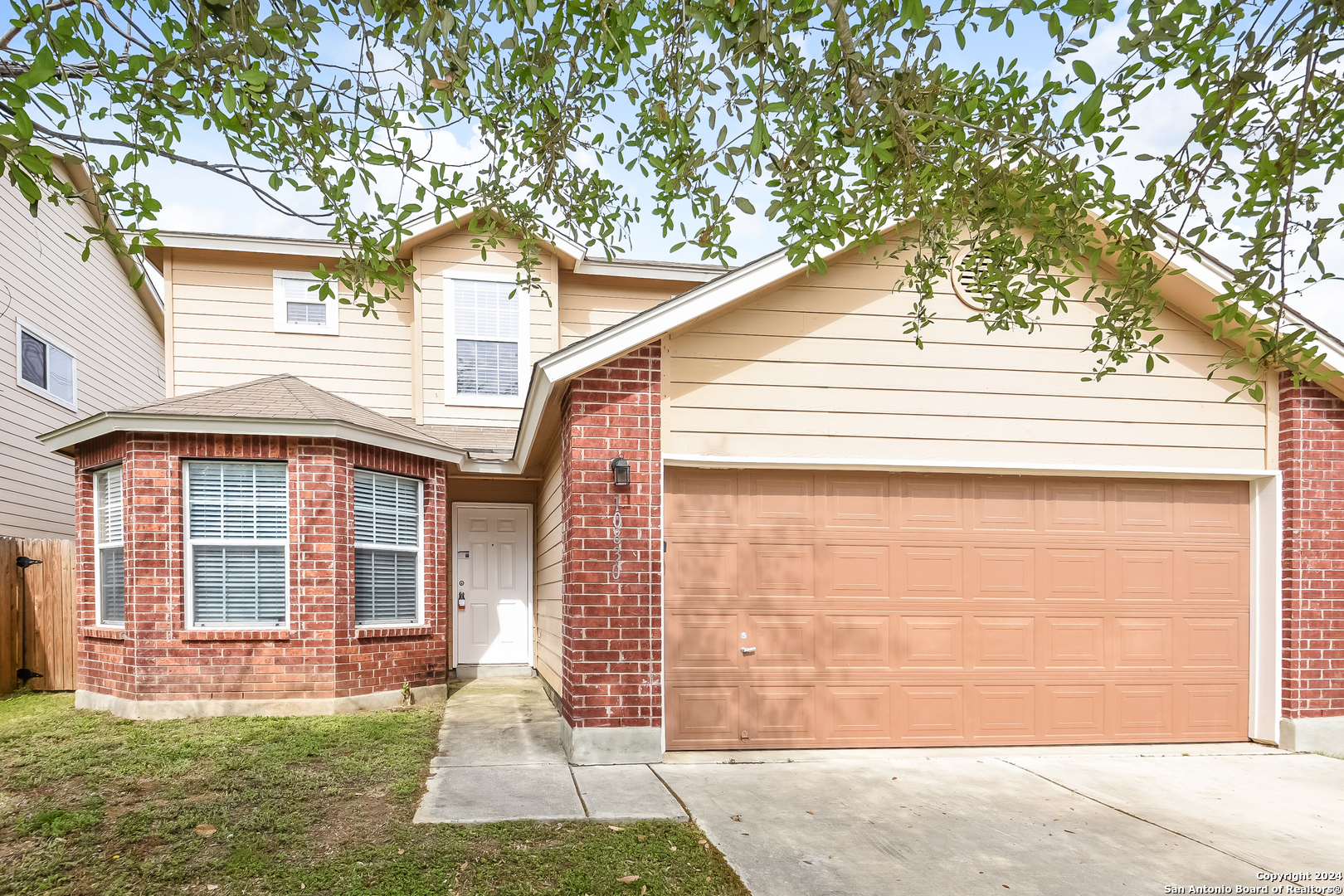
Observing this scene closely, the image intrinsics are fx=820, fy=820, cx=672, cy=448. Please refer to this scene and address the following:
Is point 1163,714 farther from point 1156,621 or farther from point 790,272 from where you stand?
point 790,272

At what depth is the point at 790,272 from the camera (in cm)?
675

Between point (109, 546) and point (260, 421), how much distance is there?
7.72 ft

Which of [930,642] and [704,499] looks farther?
[930,642]

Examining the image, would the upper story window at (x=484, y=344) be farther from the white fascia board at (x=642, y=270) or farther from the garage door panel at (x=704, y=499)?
the garage door panel at (x=704, y=499)

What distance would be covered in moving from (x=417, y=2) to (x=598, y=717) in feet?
16.4

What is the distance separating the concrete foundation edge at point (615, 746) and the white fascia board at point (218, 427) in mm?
3862

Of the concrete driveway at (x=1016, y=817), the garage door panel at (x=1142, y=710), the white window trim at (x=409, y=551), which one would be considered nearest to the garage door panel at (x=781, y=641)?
the concrete driveway at (x=1016, y=817)

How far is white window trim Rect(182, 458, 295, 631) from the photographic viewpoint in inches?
319

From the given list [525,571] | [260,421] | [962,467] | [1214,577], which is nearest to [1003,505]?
[962,467]

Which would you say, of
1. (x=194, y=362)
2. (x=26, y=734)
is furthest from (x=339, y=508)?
(x=194, y=362)

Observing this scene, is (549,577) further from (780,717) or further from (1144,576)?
(1144,576)

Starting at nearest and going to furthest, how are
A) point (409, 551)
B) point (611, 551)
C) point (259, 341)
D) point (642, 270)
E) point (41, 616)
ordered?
point (611, 551) < point (409, 551) < point (41, 616) < point (259, 341) < point (642, 270)

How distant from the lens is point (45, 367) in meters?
12.5

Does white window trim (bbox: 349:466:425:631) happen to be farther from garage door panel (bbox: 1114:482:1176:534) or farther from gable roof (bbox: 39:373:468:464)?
garage door panel (bbox: 1114:482:1176:534)
